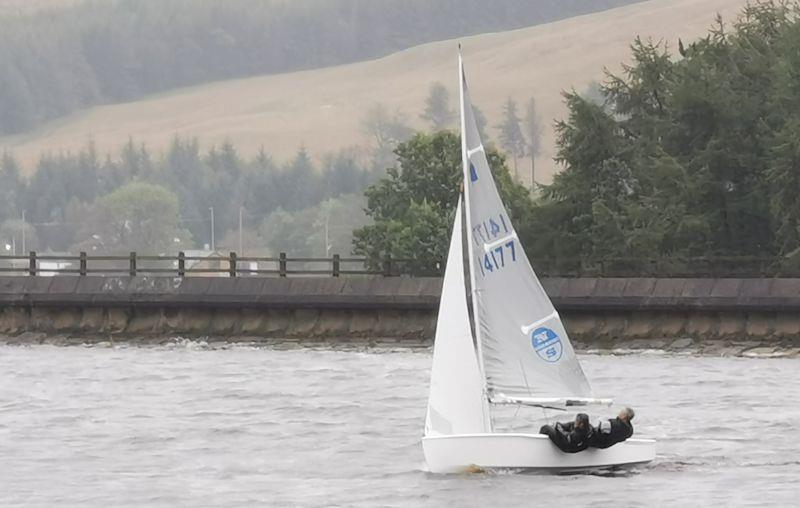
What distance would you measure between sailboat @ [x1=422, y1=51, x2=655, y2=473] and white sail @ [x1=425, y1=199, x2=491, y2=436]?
0.01m

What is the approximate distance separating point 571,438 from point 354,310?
32631 millimetres

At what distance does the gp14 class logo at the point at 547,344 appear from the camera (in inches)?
1124

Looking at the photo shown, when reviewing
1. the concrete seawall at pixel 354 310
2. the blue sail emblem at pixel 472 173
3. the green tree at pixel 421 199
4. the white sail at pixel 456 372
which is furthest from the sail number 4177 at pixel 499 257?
the green tree at pixel 421 199

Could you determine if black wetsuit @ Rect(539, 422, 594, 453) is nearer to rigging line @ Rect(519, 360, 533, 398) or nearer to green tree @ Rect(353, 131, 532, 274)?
rigging line @ Rect(519, 360, 533, 398)

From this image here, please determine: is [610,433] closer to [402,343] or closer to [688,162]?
[402,343]

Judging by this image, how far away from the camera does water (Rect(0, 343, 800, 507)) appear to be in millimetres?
27094

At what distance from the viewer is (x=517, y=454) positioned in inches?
1087

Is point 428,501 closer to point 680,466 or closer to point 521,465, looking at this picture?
point 521,465

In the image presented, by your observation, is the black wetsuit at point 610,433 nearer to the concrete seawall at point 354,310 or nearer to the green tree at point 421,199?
the concrete seawall at point 354,310

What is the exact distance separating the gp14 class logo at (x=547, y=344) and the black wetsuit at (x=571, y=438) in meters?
1.13

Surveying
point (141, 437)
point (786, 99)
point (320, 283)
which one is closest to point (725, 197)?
point (786, 99)

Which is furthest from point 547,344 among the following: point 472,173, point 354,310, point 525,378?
point 354,310

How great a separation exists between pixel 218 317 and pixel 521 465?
3482cm

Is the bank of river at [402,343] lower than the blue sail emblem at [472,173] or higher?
lower
